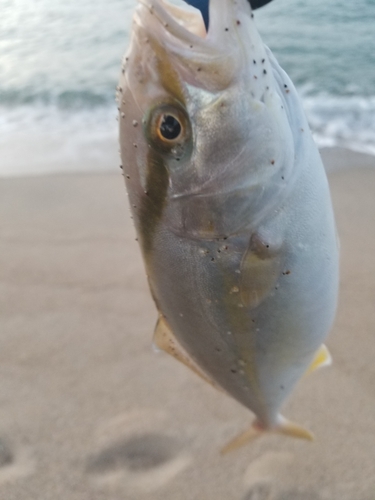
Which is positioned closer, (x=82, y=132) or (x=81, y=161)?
(x=81, y=161)

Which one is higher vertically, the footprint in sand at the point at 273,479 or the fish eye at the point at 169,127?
the fish eye at the point at 169,127

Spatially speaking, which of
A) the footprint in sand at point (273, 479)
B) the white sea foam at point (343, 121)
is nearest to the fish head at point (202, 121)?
the footprint in sand at point (273, 479)

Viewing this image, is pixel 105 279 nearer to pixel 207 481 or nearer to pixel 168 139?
pixel 207 481

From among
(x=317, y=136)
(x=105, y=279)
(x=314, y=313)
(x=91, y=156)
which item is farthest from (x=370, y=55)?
(x=314, y=313)

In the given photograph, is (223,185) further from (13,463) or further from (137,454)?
(13,463)

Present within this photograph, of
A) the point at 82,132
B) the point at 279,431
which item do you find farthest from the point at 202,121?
the point at 82,132

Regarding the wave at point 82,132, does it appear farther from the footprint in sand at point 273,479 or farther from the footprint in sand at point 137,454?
the footprint in sand at point 273,479
